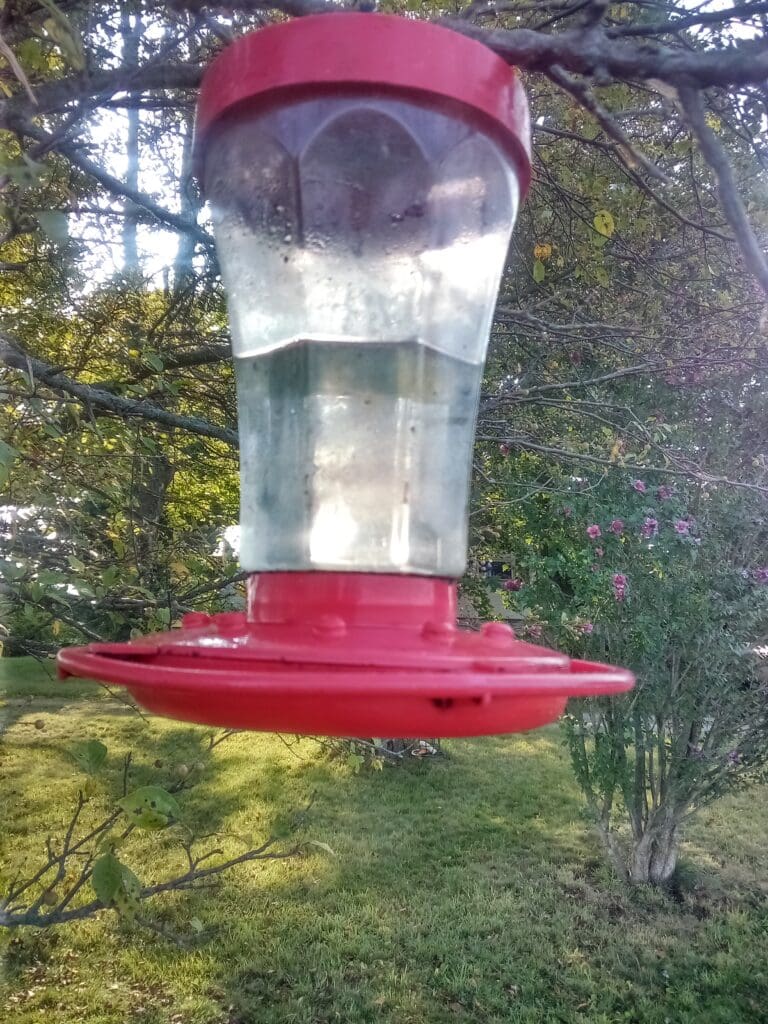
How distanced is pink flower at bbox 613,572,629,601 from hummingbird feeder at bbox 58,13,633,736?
3619 mm

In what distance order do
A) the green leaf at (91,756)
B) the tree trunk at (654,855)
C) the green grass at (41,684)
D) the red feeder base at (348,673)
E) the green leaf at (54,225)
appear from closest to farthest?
1. the red feeder base at (348,673)
2. the green leaf at (54,225)
3. the green leaf at (91,756)
4. the tree trunk at (654,855)
5. the green grass at (41,684)

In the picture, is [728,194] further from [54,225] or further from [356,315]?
[54,225]

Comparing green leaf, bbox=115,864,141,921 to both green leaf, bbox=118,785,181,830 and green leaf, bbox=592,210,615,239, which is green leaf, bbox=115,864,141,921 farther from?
green leaf, bbox=592,210,615,239

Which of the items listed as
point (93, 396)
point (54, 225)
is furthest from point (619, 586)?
point (54, 225)

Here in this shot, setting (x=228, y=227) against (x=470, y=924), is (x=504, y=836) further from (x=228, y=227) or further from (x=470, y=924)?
(x=228, y=227)

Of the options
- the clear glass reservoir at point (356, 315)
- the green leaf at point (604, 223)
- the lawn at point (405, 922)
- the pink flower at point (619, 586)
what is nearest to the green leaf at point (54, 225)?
the clear glass reservoir at point (356, 315)

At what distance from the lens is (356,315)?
4.55 ft

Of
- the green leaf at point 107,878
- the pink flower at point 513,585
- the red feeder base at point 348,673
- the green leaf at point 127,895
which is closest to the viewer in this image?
the red feeder base at point 348,673

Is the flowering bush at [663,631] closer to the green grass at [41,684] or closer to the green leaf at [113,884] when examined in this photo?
the green leaf at [113,884]

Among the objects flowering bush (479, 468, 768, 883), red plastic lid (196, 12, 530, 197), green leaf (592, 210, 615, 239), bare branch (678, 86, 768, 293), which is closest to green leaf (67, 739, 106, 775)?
red plastic lid (196, 12, 530, 197)

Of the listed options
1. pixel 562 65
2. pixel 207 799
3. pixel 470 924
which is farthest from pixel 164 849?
pixel 562 65

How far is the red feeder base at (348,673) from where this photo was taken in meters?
0.78

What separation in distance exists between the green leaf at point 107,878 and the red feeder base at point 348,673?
74 centimetres

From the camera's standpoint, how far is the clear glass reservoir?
4.13 ft
